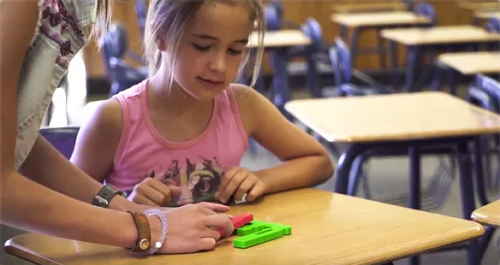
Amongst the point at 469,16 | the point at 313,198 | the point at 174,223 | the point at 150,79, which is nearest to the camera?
the point at 174,223

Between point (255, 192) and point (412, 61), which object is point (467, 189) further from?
point (412, 61)

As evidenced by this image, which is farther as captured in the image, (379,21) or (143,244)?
(379,21)

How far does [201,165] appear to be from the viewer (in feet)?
5.45

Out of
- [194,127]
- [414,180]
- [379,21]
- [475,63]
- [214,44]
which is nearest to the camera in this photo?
[214,44]

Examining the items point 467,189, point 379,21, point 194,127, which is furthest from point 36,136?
point 379,21

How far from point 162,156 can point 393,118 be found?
1.06m

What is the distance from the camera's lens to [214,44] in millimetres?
1457

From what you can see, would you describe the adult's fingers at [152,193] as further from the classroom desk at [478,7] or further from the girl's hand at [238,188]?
the classroom desk at [478,7]

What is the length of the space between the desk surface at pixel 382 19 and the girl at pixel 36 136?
5.82 m

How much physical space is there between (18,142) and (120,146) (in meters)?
0.52

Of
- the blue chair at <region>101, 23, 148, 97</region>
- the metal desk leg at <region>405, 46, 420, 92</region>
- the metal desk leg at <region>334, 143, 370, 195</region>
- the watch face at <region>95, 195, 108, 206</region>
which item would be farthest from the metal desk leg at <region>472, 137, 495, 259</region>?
the metal desk leg at <region>405, 46, 420, 92</region>

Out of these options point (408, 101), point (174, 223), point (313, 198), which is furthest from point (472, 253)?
point (174, 223)

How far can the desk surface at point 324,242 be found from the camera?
3.92ft

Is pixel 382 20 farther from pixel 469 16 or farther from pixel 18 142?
pixel 18 142
